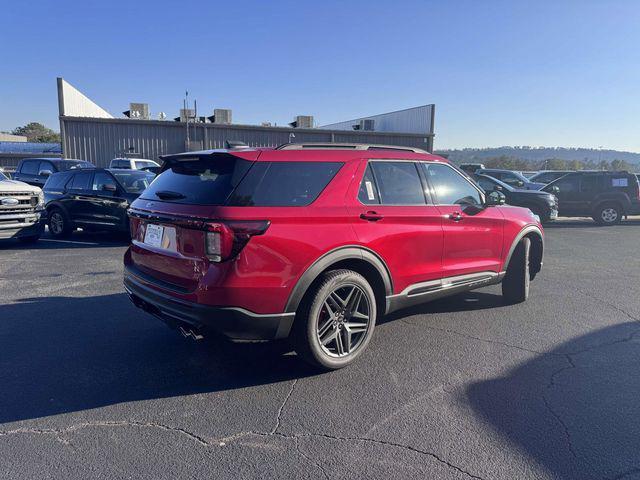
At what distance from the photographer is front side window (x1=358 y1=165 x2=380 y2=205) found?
4.05m

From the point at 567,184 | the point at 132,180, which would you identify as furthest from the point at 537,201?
the point at 132,180

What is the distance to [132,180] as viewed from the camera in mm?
10648

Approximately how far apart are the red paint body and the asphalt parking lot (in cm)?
73


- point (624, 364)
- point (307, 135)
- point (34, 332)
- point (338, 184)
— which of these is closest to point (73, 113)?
point (307, 135)

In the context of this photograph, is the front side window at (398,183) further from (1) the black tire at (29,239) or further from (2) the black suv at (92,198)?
(1) the black tire at (29,239)

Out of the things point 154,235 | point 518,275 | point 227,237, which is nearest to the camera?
point 227,237

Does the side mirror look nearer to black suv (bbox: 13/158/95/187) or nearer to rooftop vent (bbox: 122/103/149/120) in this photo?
black suv (bbox: 13/158/95/187)

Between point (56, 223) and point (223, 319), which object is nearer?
point (223, 319)

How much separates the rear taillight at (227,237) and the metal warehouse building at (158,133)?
69.3 feet

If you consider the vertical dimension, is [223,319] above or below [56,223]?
above

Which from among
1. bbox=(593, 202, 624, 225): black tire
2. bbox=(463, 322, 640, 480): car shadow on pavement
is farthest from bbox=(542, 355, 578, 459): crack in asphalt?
bbox=(593, 202, 624, 225): black tire

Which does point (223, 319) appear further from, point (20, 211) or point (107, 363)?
point (20, 211)

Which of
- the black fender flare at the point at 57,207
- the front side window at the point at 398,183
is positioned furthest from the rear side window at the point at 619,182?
the black fender flare at the point at 57,207

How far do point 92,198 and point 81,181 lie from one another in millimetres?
678
